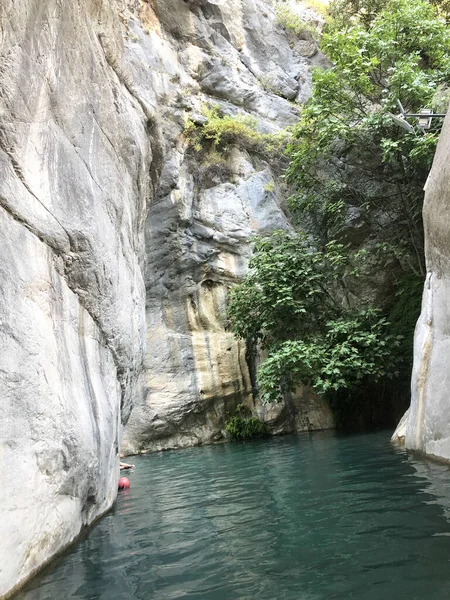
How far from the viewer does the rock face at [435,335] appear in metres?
8.20

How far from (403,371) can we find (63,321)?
41.4ft

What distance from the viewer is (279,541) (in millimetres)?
4855

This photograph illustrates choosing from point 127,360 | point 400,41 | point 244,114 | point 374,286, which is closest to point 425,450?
point 127,360

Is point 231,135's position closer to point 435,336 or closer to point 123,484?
point 435,336

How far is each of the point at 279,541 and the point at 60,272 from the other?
3.92 meters

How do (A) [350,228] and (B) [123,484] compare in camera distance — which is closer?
(B) [123,484]

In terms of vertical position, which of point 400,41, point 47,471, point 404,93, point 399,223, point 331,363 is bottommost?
point 47,471

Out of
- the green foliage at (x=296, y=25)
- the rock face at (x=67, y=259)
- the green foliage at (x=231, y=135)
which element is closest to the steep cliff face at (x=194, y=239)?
the green foliage at (x=231, y=135)

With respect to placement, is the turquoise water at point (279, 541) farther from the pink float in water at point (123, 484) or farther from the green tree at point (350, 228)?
the green tree at point (350, 228)

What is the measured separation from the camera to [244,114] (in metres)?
22.2

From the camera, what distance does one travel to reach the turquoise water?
3752 mm

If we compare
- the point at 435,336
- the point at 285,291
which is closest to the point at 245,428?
the point at 285,291

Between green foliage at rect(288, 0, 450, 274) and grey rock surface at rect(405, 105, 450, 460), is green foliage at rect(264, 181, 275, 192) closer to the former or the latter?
green foliage at rect(288, 0, 450, 274)

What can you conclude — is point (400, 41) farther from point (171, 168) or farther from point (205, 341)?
point (205, 341)
